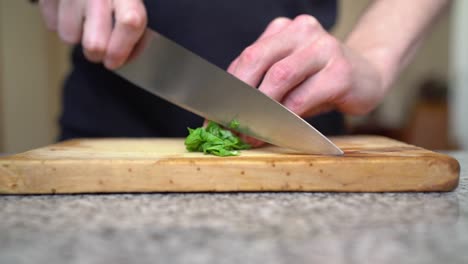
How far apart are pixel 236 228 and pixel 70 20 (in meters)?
0.73

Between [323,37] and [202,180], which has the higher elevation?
[323,37]

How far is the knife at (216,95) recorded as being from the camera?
2.82 ft

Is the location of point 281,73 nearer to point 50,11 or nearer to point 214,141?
point 214,141

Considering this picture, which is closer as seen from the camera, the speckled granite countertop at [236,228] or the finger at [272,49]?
the speckled granite countertop at [236,228]

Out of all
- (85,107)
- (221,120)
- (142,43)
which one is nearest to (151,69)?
(142,43)

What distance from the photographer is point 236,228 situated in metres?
0.57

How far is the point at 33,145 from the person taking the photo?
3555mm

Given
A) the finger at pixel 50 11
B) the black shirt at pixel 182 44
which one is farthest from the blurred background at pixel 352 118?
the finger at pixel 50 11

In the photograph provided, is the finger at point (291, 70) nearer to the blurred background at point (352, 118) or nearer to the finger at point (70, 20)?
the finger at point (70, 20)

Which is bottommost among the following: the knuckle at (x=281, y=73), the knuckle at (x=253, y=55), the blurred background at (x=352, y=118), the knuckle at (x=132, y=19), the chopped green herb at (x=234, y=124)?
the blurred background at (x=352, y=118)

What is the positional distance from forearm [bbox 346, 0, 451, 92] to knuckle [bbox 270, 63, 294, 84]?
11.1 inches

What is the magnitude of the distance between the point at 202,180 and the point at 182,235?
0.71 feet

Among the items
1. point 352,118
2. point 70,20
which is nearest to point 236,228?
point 70,20

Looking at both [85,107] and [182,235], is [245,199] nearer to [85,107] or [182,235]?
[182,235]
